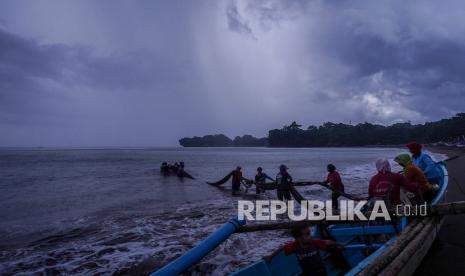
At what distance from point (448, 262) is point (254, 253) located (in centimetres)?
447

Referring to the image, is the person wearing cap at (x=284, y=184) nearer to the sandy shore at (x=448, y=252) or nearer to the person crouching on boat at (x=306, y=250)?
the sandy shore at (x=448, y=252)

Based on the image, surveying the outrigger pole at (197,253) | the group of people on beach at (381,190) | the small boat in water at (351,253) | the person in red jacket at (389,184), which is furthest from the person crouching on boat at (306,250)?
the person in red jacket at (389,184)

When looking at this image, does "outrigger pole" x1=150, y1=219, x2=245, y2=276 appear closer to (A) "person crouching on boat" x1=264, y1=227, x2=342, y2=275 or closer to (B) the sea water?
(A) "person crouching on boat" x1=264, y1=227, x2=342, y2=275

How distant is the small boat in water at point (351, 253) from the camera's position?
13.7ft

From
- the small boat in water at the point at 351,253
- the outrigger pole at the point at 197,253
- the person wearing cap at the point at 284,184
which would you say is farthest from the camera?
the person wearing cap at the point at 284,184

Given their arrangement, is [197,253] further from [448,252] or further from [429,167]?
[429,167]

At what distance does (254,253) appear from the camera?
8.96 m

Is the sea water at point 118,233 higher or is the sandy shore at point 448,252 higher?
the sandy shore at point 448,252

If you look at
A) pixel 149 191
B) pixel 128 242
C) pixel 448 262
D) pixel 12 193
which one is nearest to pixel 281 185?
pixel 128 242

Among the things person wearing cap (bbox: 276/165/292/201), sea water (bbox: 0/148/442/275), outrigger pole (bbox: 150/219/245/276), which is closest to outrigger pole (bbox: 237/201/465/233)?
outrigger pole (bbox: 150/219/245/276)

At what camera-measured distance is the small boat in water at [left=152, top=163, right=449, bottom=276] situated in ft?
13.7

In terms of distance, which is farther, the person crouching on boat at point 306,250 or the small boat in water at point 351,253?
the person crouching on boat at point 306,250

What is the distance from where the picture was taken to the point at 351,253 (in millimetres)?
6473

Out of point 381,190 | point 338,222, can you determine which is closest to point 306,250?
point 338,222
